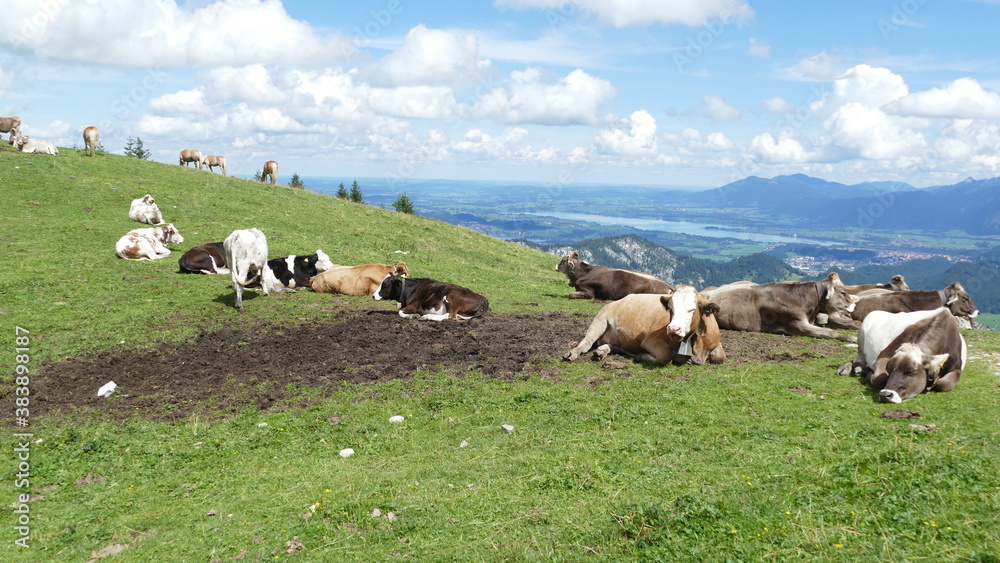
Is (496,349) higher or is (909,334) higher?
(909,334)

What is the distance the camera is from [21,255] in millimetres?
17734

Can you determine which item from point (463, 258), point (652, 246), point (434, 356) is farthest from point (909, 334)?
point (652, 246)

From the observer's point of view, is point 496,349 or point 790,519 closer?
point 790,519

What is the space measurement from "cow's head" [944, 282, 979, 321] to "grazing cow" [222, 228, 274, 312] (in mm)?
17622

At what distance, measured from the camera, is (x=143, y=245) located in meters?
19.5

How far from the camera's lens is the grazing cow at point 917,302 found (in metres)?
14.3

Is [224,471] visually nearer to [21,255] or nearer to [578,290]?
[578,290]

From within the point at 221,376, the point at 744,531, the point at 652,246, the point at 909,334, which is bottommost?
the point at 652,246

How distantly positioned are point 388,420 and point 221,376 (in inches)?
144

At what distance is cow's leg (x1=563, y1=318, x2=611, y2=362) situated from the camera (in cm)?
1073

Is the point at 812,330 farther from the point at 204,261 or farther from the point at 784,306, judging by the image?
the point at 204,261

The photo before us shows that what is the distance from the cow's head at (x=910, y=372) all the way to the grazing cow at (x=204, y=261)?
57.8 feet

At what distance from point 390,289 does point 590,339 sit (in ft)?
22.0

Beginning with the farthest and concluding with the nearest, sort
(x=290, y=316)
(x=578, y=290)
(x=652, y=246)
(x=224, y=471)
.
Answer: (x=652, y=246) < (x=578, y=290) < (x=290, y=316) < (x=224, y=471)
